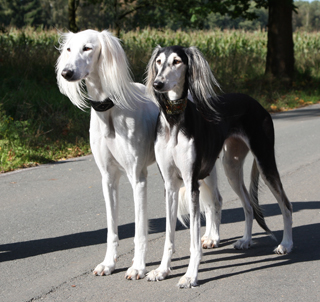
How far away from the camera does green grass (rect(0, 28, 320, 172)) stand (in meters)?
8.72

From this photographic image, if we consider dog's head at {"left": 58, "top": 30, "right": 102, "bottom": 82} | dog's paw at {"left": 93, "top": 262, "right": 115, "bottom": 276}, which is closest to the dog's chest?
dog's head at {"left": 58, "top": 30, "right": 102, "bottom": 82}

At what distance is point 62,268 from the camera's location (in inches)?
161

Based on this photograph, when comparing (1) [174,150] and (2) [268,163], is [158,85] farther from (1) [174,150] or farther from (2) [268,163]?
(2) [268,163]

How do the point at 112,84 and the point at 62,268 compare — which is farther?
the point at 62,268

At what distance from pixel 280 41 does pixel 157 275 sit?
46.4ft

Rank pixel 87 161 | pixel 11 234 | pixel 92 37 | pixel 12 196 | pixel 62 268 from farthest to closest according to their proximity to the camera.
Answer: pixel 87 161 < pixel 12 196 < pixel 11 234 < pixel 62 268 < pixel 92 37

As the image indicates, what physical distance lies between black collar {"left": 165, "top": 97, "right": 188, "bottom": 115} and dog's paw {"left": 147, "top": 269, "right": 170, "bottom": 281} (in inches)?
52.7

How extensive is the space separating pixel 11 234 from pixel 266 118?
9.95 feet

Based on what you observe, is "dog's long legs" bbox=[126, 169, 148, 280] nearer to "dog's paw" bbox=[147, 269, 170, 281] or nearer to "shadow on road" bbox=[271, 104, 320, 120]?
"dog's paw" bbox=[147, 269, 170, 281]

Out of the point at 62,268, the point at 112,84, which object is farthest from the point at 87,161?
the point at 112,84

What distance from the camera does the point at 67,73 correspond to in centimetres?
331

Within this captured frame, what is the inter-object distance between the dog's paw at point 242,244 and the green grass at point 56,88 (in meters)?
4.64

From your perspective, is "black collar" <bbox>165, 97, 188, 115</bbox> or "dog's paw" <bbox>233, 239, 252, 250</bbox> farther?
"dog's paw" <bbox>233, 239, 252, 250</bbox>

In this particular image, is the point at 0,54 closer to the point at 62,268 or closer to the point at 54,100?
the point at 54,100
